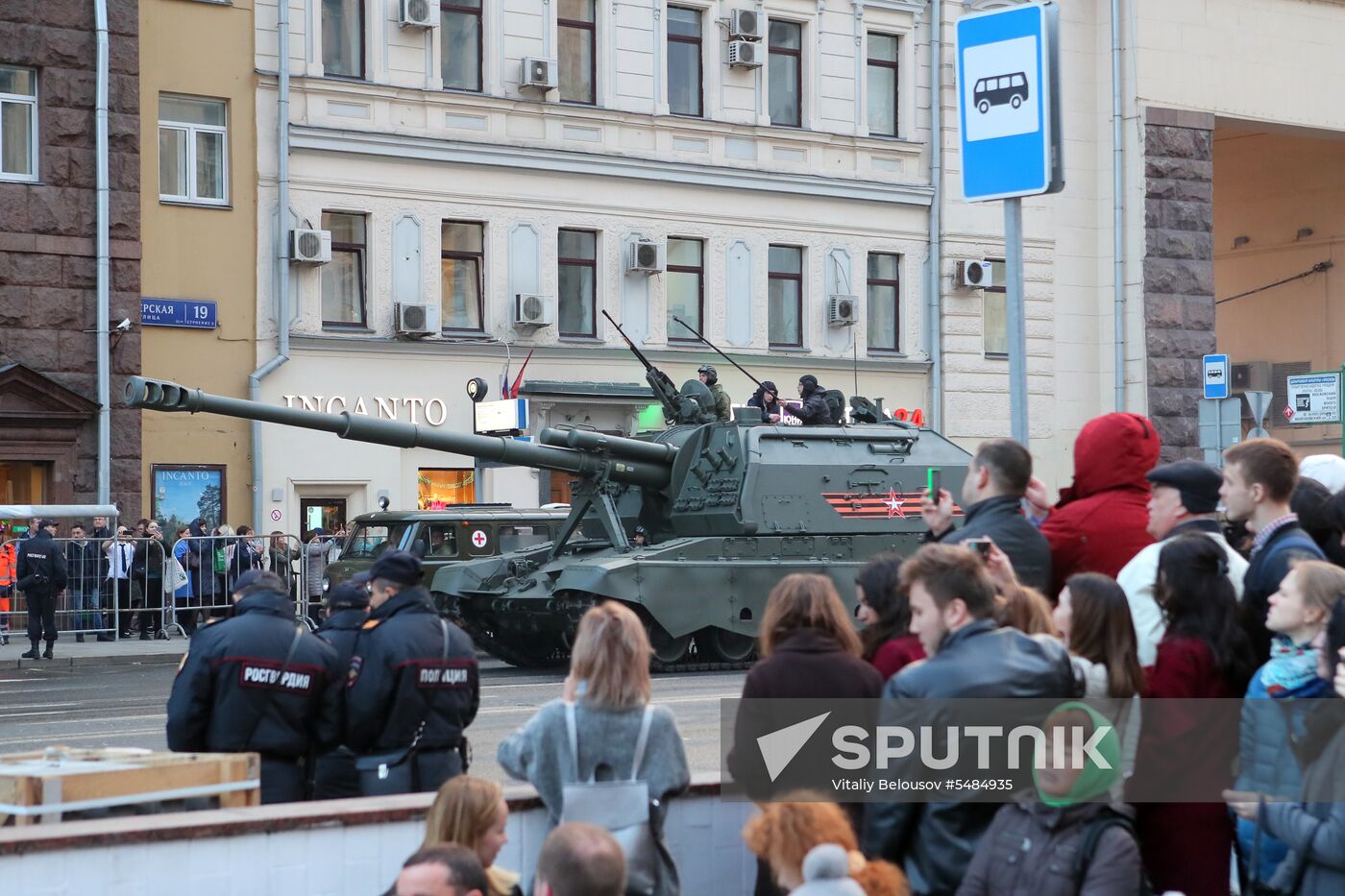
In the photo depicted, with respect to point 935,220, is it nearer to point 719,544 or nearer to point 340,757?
point 719,544

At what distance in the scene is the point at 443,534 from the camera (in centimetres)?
2320

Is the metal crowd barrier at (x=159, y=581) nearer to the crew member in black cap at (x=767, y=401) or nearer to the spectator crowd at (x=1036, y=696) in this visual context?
the crew member in black cap at (x=767, y=401)

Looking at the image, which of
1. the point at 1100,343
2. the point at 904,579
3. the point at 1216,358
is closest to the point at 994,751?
the point at 904,579

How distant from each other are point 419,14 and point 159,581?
8.48 m

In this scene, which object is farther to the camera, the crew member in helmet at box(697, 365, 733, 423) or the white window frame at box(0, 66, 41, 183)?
the white window frame at box(0, 66, 41, 183)

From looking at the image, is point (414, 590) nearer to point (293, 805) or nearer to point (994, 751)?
point (293, 805)

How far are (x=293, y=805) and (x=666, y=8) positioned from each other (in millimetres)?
24355

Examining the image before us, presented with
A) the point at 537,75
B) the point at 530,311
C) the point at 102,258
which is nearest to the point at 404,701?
the point at 102,258

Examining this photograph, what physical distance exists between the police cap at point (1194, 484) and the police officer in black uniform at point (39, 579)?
1719cm

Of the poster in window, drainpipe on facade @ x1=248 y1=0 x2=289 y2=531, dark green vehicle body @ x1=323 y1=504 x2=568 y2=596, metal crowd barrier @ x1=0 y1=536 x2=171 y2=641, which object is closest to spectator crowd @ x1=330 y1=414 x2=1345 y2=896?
→ dark green vehicle body @ x1=323 y1=504 x2=568 y2=596

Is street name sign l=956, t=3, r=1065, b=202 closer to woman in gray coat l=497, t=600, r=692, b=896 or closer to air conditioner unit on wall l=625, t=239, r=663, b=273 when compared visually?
woman in gray coat l=497, t=600, r=692, b=896

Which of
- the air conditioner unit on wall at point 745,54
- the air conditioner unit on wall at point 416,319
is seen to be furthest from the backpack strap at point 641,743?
the air conditioner unit on wall at point 745,54

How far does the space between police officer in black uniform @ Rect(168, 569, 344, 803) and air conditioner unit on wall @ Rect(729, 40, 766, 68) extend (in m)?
23.1

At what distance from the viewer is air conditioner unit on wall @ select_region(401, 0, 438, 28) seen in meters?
26.5
